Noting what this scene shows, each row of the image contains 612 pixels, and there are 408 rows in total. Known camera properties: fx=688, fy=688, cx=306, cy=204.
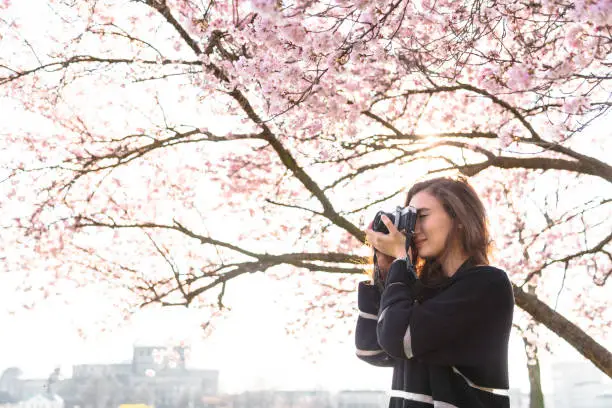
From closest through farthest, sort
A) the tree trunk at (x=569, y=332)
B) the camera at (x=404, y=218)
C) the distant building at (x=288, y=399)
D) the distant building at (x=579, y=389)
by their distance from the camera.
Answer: the camera at (x=404, y=218)
the tree trunk at (x=569, y=332)
the distant building at (x=579, y=389)
the distant building at (x=288, y=399)

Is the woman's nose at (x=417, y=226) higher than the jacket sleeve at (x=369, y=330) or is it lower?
higher

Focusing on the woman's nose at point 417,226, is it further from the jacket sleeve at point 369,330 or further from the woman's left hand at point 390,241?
the jacket sleeve at point 369,330

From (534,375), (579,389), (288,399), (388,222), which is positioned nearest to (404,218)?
(388,222)

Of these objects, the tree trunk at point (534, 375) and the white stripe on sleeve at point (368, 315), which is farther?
the tree trunk at point (534, 375)

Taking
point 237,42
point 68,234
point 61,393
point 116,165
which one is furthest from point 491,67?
point 61,393

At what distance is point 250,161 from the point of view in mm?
6707

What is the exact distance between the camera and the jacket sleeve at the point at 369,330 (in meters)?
1.84

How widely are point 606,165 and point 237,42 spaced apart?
7.83 ft

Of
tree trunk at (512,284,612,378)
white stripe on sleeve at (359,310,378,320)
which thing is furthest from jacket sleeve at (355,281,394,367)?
tree trunk at (512,284,612,378)

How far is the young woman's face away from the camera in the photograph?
1783mm

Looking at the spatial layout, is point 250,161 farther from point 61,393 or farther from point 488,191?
point 61,393

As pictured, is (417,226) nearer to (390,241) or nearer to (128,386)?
(390,241)

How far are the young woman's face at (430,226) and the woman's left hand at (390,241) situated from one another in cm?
5

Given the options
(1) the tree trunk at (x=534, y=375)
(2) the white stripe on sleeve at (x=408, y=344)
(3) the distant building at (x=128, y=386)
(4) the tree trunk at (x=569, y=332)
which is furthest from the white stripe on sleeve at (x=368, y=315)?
(3) the distant building at (x=128, y=386)
